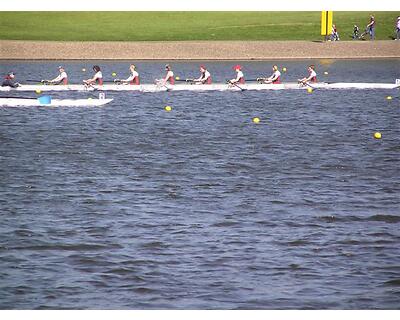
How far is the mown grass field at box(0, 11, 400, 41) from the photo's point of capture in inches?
3260

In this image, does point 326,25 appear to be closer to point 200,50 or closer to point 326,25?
point 326,25

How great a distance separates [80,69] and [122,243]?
52.6 meters

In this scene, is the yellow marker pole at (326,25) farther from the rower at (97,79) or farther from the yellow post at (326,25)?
the rower at (97,79)

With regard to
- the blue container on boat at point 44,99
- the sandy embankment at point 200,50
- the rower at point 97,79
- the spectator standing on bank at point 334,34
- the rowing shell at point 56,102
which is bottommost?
the rowing shell at point 56,102

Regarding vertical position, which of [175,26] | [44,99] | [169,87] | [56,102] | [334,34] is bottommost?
[56,102]

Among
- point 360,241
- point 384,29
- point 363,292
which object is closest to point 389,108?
point 360,241

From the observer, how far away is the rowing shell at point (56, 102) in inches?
1666

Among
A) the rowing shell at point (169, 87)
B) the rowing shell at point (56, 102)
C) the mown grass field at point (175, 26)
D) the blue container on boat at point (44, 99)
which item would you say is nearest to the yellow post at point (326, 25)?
the mown grass field at point (175, 26)

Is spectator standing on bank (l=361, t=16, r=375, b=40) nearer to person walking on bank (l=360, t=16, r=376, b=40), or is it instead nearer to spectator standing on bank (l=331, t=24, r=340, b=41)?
person walking on bank (l=360, t=16, r=376, b=40)

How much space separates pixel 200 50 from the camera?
253 feet

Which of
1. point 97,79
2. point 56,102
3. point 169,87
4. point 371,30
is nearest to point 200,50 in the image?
point 371,30

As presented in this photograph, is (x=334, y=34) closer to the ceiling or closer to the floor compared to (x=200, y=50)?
closer to the ceiling

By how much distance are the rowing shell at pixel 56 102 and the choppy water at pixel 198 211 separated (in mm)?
607

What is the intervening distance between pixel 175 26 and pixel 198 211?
68.9m
